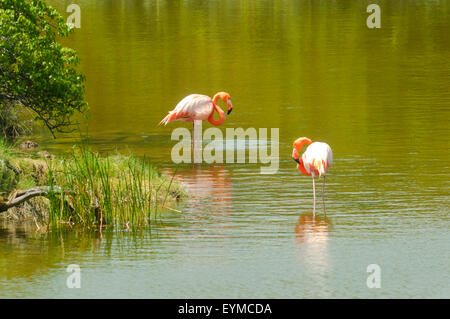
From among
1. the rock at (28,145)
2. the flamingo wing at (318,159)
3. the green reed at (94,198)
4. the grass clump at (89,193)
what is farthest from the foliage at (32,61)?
the flamingo wing at (318,159)

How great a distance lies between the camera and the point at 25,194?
14.3 meters

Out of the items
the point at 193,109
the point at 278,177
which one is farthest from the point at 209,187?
the point at 193,109

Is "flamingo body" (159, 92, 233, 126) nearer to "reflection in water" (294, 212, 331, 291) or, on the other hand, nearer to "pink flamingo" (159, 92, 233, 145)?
"pink flamingo" (159, 92, 233, 145)

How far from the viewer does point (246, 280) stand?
11633 mm

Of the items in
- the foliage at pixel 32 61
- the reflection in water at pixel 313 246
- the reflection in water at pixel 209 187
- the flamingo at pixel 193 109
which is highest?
the foliage at pixel 32 61

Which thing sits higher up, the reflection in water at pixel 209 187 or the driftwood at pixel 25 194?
the driftwood at pixel 25 194

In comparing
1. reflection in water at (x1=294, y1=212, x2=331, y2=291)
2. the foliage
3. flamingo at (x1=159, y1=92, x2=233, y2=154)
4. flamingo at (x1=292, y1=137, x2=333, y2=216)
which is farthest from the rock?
reflection in water at (x1=294, y1=212, x2=331, y2=291)

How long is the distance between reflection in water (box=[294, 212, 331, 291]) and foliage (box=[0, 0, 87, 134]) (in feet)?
18.9

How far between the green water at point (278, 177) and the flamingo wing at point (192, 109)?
2.49 feet

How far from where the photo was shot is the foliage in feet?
58.2

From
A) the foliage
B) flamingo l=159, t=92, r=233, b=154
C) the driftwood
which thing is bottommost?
the driftwood

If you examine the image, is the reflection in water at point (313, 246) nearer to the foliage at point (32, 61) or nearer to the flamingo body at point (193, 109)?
the foliage at point (32, 61)

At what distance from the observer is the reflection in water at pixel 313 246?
11906mm
